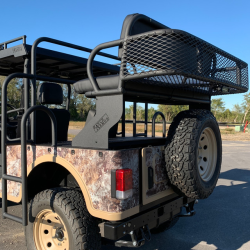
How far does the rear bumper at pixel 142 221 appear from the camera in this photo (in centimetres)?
225

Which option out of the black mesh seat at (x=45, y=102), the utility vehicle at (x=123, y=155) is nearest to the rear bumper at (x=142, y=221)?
the utility vehicle at (x=123, y=155)

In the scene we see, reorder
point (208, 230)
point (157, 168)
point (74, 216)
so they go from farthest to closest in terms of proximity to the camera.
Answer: point (208, 230)
point (157, 168)
point (74, 216)

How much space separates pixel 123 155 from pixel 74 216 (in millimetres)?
677

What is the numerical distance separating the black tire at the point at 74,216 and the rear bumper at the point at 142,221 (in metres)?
0.11

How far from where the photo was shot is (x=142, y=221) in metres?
2.47

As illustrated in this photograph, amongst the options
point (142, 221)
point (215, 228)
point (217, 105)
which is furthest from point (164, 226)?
point (217, 105)

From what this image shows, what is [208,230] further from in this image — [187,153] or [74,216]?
[74,216]

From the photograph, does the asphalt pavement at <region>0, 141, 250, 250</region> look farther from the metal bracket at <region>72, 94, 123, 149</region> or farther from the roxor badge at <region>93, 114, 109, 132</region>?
the roxor badge at <region>93, 114, 109, 132</region>

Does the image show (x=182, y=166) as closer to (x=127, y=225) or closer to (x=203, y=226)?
(x=127, y=225)

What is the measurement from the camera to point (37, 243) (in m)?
2.73

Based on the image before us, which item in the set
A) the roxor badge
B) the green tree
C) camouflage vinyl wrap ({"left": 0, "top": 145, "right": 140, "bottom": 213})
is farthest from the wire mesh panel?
the green tree

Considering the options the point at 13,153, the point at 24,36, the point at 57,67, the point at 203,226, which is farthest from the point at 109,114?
the point at 203,226

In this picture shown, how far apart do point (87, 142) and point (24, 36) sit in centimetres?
152

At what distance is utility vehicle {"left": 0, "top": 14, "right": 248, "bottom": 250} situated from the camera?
2.21 meters
